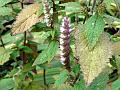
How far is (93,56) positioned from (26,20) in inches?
13.8

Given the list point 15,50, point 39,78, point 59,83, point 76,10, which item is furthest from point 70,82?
point 39,78

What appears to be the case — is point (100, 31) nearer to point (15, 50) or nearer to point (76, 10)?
point (76, 10)

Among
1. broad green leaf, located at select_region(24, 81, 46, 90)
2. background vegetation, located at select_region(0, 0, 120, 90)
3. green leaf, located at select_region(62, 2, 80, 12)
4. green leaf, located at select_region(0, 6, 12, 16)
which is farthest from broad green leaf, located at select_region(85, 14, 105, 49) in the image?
broad green leaf, located at select_region(24, 81, 46, 90)

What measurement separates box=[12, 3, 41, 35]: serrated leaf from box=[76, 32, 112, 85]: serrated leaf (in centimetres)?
24

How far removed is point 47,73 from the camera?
238 cm

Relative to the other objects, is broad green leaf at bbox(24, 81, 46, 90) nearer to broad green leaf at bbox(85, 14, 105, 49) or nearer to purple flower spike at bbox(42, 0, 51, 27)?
purple flower spike at bbox(42, 0, 51, 27)

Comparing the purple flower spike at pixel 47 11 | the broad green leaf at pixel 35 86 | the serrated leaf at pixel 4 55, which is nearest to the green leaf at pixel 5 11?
the serrated leaf at pixel 4 55

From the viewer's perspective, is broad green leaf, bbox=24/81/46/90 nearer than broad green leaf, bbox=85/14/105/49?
No

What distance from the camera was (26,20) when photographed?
1.36m

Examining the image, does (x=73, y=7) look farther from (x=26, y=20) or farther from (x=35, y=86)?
(x=35, y=86)

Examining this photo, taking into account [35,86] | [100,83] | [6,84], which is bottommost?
[6,84]

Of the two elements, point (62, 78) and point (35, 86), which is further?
point (35, 86)

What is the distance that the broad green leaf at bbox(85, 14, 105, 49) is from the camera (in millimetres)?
1137

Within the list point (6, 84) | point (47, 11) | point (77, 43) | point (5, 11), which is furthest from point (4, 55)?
point (77, 43)
